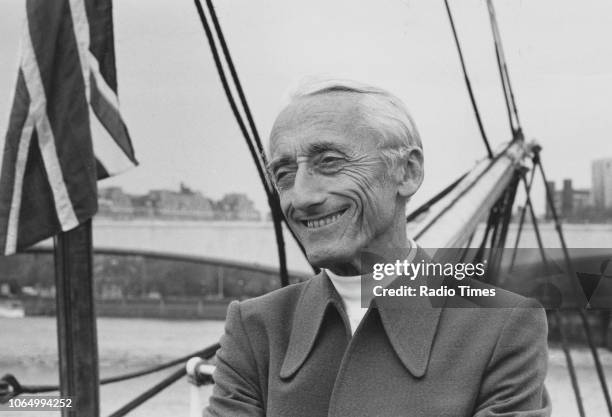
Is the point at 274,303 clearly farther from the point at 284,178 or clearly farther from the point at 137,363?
the point at 137,363

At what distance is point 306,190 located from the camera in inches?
29.1

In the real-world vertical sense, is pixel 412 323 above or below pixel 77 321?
above

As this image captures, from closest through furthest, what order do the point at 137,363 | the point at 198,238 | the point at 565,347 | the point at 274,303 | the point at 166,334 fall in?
the point at 274,303, the point at 565,347, the point at 198,238, the point at 137,363, the point at 166,334

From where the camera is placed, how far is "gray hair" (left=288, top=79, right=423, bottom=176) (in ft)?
2.41

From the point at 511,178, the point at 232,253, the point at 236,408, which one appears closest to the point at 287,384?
the point at 236,408

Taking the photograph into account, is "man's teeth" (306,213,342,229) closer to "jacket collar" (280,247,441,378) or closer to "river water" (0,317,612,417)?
"jacket collar" (280,247,441,378)

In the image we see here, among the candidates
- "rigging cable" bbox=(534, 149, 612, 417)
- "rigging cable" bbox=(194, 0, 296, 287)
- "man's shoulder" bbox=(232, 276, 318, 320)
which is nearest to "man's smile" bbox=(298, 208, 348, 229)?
"man's shoulder" bbox=(232, 276, 318, 320)

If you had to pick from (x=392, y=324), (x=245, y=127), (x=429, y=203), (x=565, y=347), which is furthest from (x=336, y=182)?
(x=565, y=347)

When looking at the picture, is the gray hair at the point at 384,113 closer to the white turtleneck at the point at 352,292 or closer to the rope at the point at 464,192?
the white turtleneck at the point at 352,292

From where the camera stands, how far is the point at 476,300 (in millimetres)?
783

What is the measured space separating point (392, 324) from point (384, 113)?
0.58 ft

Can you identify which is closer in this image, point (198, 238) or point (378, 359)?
point (378, 359)

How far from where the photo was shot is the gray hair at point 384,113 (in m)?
0.73

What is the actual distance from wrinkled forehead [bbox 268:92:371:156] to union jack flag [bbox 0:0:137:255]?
1.20 metres
